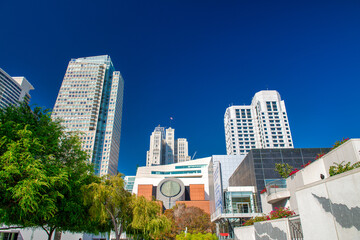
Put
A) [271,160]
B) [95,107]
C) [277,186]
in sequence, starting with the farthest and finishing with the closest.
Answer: [95,107] < [271,160] < [277,186]

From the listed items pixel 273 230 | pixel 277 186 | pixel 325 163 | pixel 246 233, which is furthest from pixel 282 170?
pixel 325 163

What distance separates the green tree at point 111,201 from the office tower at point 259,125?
122408 mm

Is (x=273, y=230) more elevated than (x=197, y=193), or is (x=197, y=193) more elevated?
(x=197, y=193)

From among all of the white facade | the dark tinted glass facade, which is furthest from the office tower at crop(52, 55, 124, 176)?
the dark tinted glass facade

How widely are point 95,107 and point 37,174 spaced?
402 ft

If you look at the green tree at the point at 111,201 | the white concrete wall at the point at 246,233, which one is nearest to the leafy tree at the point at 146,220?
the green tree at the point at 111,201

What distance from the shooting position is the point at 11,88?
474 feet

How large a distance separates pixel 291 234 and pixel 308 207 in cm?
341

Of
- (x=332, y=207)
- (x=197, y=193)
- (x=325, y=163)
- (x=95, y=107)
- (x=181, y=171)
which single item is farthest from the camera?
(x=95, y=107)

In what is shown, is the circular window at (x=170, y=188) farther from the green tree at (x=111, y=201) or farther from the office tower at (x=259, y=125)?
the office tower at (x=259, y=125)

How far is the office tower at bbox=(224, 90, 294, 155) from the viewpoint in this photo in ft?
431

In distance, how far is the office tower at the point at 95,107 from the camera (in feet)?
398

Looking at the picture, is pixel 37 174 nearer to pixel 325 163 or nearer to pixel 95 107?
pixel 325 163

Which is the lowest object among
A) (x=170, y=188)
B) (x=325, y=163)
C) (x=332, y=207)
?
(x=332, y=207)
